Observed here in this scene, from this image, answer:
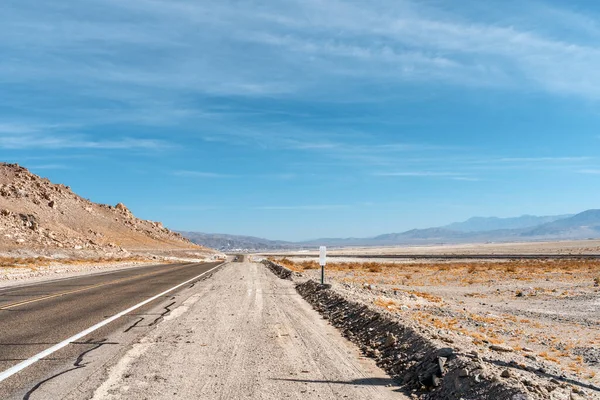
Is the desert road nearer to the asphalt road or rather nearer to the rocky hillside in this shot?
the asphalt road

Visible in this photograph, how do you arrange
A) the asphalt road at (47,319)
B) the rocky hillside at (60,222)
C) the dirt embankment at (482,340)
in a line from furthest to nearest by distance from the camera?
the rocky hillside at (60,222) < the asphalt road at (47,319) < the dirt embankment at (482,340)

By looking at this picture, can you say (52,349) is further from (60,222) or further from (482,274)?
(60,222)

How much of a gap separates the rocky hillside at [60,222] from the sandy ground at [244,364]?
2508 inches

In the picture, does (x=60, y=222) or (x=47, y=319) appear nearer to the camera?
(x=47, y=319)

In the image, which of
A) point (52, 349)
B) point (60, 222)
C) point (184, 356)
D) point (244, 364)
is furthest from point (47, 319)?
point (60, 222)

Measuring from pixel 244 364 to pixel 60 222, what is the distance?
11769cm

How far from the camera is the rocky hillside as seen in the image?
75062mm

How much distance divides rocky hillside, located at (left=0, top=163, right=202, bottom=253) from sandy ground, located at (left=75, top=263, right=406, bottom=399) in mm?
63710

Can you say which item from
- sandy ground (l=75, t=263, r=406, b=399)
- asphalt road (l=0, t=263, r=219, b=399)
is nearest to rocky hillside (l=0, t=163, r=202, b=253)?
asphalt road (l=0, t=263, r=219, b=399)

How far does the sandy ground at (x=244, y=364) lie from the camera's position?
6668 millimetres

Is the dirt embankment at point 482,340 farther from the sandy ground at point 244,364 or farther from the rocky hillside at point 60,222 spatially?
the rocky hillside at point 60,222

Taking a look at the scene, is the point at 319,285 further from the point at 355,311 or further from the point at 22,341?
the point at 22,341

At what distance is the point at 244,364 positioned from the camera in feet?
26.7

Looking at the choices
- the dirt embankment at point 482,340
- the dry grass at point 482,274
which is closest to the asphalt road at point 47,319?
the dirt embankment at point 482,340
